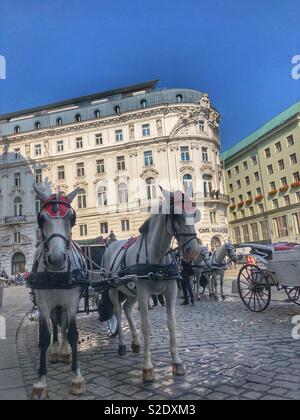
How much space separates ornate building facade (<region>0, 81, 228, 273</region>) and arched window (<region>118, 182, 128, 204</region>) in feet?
0.08

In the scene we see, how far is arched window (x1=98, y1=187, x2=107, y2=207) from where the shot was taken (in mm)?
43394

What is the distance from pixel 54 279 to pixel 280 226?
48.5 metres

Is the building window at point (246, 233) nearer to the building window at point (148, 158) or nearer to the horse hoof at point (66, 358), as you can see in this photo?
the building window at point (148, 158)

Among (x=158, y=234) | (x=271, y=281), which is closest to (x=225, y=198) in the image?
(x=271, y=281)

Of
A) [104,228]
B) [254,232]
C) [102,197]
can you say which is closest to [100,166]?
[102,197]

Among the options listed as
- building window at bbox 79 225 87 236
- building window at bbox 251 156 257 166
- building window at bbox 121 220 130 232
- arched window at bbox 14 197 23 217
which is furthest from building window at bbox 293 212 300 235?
arched window at bbox 14 197 23 217

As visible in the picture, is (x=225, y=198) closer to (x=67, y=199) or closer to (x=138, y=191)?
(x=138, y=191)

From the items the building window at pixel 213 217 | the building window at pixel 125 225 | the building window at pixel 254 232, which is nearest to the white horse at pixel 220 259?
the building window at pixel 213 217

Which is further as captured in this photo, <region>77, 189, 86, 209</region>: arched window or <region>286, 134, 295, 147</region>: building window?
<region>286, 134, 295, 147</region>: building window

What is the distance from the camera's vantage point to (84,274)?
4.42 meters

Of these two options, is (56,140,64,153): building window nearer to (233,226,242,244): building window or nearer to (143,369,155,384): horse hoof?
(233,226,242,244): building window

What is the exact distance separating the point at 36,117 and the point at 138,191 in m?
19.7

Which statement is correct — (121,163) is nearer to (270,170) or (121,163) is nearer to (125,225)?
(125,225)

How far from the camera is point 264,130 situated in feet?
176
